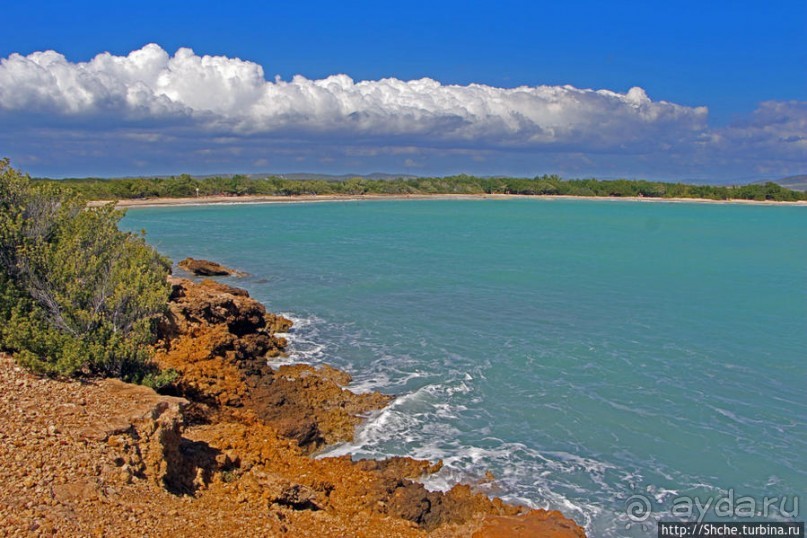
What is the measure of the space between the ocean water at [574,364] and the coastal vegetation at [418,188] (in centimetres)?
7276

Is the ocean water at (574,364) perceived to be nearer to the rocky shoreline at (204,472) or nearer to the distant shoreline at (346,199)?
the rocky shoreline at (204,472)

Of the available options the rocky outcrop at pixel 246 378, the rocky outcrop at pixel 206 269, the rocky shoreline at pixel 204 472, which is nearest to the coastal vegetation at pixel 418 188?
the rocky outcrop at pixel 206 269

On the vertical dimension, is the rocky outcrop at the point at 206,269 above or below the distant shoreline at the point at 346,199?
below

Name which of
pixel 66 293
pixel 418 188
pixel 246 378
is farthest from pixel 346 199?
pixel 66 293

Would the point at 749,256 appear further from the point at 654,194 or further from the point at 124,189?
the point at 654,194

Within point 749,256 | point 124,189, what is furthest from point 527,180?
point 749,256

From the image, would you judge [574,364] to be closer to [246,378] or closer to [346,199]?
[246,378]

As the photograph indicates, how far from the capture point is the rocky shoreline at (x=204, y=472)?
7988 millimetres

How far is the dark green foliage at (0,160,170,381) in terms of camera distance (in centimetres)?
1174

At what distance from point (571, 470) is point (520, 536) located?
334 cm

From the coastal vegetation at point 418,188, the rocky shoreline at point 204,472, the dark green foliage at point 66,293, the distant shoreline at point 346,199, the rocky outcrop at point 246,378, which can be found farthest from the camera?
the coastal vegetation at point 418,188

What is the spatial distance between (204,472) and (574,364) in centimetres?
1273

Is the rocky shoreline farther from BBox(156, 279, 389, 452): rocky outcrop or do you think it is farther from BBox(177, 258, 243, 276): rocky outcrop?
BBox(177, 258, 243, 276): rocky outcrop

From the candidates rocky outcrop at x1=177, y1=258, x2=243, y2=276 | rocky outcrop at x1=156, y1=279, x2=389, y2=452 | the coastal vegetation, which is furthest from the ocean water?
the coastal vegetation
